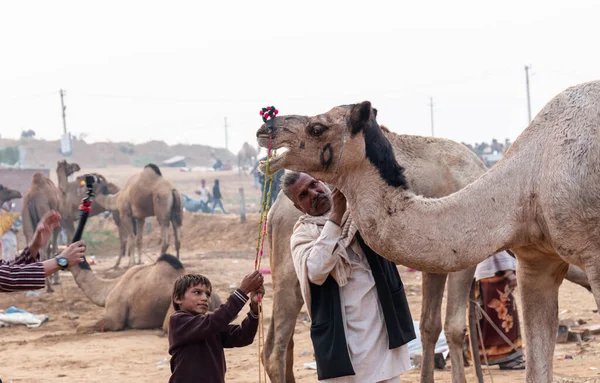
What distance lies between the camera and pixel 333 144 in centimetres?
418

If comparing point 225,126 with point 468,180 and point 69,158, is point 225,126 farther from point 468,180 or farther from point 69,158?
point 468,180

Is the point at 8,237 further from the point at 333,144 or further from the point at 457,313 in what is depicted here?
the point at 333,144

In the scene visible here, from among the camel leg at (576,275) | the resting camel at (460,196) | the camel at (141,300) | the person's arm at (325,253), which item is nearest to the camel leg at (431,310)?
the camel leg at (576,275)

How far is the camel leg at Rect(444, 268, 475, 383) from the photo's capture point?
20.8 ft

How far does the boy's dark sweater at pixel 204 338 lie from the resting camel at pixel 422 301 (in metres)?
2.18

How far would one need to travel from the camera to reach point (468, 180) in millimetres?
6508

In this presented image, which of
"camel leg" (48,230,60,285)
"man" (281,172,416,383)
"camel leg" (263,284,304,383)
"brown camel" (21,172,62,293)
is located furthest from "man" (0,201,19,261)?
"man" (281,172,416,383)

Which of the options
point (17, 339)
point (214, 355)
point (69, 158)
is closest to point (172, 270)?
point (17, 339)

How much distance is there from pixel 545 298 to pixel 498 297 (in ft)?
10.9

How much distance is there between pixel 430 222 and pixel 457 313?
247cm

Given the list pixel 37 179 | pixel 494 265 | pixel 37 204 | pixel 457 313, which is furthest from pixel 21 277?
pixel 37 179

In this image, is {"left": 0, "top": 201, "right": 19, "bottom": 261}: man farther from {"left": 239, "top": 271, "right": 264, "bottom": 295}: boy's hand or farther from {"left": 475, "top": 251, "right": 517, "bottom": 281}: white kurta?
{"left": 239, "top": 271, "right": 264, "bottom": 295}: boy's hand

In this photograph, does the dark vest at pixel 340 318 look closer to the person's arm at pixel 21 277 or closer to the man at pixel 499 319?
the person's arm at pixel 21 277

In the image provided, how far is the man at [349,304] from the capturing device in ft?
13.9
